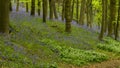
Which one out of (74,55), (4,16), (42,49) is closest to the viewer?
(42,49)

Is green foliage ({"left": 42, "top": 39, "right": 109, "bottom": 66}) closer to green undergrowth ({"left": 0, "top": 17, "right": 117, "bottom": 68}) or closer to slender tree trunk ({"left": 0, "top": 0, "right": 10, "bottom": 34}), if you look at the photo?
green undergrowth ({"left": 0, "top": 17, "right": 117, "bottom": 68})

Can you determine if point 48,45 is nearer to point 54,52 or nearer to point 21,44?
point 54,52

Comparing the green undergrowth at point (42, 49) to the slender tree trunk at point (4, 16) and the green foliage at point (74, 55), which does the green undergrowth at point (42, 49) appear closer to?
the green foliage at point (74, 55)

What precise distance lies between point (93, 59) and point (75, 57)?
5.12 ft

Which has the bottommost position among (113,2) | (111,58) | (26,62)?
(111,58)

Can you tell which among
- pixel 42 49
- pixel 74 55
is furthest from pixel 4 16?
pixel 74 55

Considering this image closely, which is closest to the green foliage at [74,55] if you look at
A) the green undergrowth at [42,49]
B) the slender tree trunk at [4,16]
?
the green undergrowth at [42,49]

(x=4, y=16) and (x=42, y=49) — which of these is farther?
(x=4, y=16)

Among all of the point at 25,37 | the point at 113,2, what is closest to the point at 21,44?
the point at 25,37

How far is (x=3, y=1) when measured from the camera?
18.5 m

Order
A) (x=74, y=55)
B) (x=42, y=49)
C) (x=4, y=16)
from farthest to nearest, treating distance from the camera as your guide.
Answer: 1. (x=74, y=55)
2. (x=4, y=16)
3. (x=42, y=49)

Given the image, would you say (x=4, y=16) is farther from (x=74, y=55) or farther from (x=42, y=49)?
(x=74, y=55)

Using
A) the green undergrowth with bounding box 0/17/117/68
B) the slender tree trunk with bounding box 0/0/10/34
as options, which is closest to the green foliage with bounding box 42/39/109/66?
the green undergrowth with bounding box 0/17/117/68

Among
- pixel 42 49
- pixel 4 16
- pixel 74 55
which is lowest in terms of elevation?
pixel 74 55
